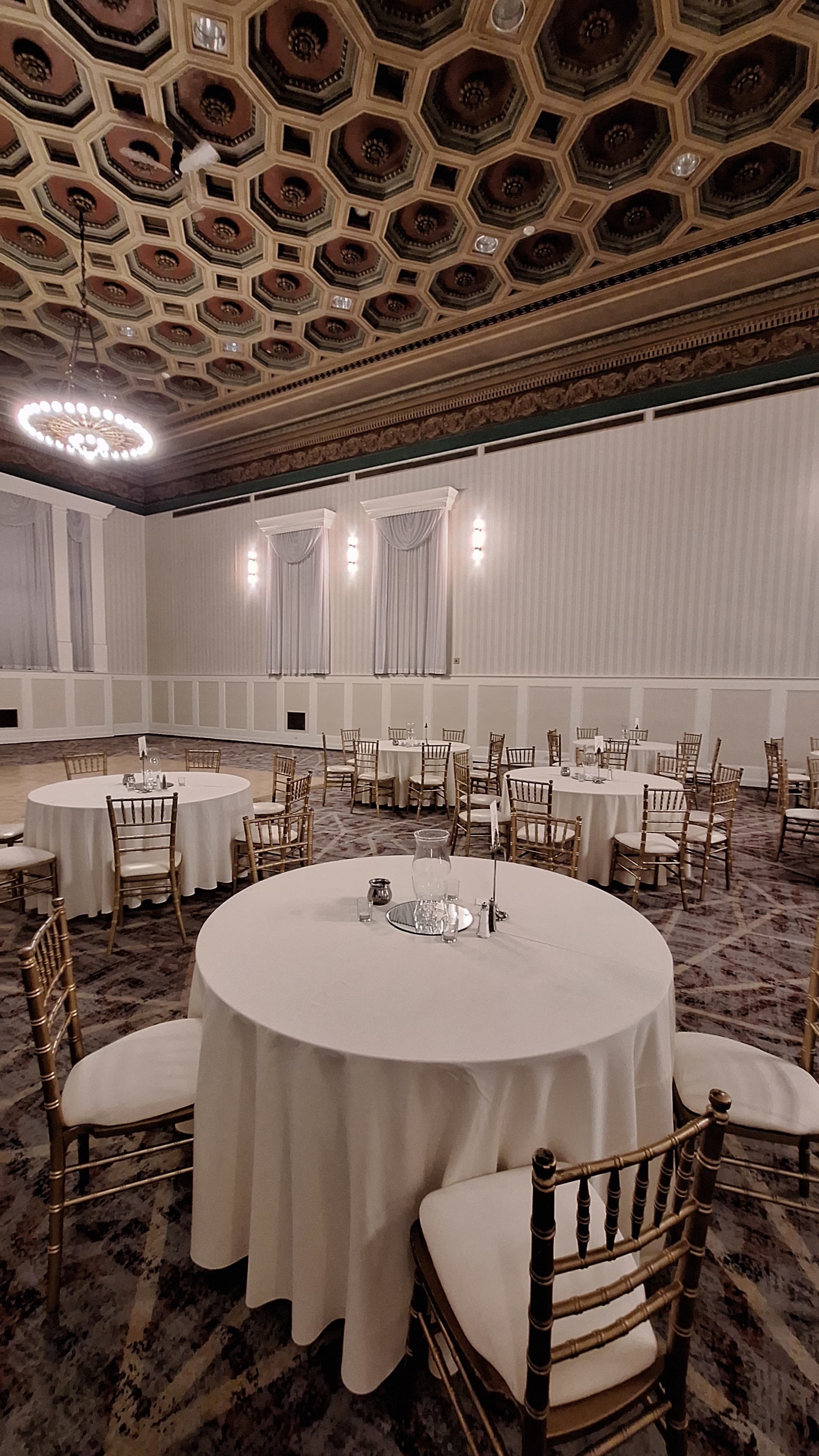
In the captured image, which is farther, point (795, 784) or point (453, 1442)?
point (795, 784)

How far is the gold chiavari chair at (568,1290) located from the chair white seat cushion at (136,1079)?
28.9 inches

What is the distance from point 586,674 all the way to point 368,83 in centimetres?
726

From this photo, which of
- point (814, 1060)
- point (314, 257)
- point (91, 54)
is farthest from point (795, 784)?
point (91, 54)

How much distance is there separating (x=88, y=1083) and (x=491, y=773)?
576cm

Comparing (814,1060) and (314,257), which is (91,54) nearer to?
(314,257)

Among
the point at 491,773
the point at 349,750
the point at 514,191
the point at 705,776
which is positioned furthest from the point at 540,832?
the point at 514,191

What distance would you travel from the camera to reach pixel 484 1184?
119 cm

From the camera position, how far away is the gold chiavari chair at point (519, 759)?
23.9ft

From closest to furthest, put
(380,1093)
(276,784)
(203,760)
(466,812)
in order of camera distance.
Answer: (380,1093), (466,812), (276,784), (203,760)

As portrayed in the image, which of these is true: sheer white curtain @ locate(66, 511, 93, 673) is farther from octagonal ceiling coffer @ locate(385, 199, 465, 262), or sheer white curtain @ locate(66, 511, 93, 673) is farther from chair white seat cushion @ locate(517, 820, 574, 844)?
chair white seat cushion @ locate(517, 820, 574, 844)

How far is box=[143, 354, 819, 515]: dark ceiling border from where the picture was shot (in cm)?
815

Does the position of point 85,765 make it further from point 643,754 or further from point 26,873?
point 643,754

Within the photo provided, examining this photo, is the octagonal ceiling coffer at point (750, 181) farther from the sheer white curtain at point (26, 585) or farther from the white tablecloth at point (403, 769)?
the sheer white curtain at point (26, 585)

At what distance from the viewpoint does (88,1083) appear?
159cm
